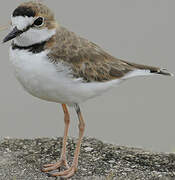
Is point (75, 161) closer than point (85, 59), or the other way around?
point (85, 59)

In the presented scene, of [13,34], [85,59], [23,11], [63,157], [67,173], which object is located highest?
[23,11]

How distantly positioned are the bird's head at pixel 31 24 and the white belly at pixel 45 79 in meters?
0.21

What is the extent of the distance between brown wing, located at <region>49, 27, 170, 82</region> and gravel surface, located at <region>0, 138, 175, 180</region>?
5.29 ft

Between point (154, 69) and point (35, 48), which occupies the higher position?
point (35, 48)

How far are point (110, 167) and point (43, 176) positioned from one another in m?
1.15

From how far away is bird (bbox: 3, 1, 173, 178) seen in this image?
698 cm

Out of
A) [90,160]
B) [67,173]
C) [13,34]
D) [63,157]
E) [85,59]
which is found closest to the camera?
[13,34]

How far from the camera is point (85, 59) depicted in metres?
7.56

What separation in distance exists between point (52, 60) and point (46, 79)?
0.93 ft

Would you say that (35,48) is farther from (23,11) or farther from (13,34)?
(23,11)

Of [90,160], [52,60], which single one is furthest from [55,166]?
[52,60]

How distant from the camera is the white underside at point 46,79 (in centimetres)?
703

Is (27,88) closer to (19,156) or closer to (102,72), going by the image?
(102,72)

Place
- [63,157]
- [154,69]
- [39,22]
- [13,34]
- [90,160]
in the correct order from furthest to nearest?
[90,160] < [63,157] < [154,69] < [39,22] < [13,34]
